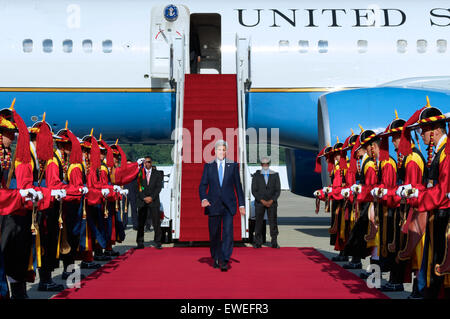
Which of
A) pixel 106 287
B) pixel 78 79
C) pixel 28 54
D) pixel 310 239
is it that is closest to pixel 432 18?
pixel 310 239

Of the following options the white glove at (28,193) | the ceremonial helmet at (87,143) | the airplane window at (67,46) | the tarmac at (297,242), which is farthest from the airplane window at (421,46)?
the white glove at (28,193)

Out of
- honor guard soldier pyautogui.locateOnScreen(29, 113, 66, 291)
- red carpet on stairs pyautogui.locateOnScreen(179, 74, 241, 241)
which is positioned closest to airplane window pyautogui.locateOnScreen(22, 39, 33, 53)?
red carpet on stairs pyautogui.locateOnScreen(179, 74, 241, 241)

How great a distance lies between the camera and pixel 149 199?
991 cm

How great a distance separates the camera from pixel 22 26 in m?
12.3

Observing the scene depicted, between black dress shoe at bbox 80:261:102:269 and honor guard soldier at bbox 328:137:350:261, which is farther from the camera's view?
honor guard soldier at bbox 328:137:350:261

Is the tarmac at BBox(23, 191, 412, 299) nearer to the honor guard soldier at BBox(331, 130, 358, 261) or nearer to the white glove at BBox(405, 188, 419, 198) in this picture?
the honor guard soldier at BBox(331, 130, 358, 261)

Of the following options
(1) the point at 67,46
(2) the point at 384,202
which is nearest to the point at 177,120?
(1) the point at 67,46

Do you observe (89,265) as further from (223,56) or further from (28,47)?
(223,56)

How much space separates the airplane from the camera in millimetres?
12195

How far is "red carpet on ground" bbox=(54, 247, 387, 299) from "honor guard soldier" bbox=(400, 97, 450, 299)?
1.16 meters

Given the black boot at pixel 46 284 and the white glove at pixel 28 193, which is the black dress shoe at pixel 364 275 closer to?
the black boot at pixel 46 284

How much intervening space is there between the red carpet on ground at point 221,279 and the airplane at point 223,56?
4.33 meters
